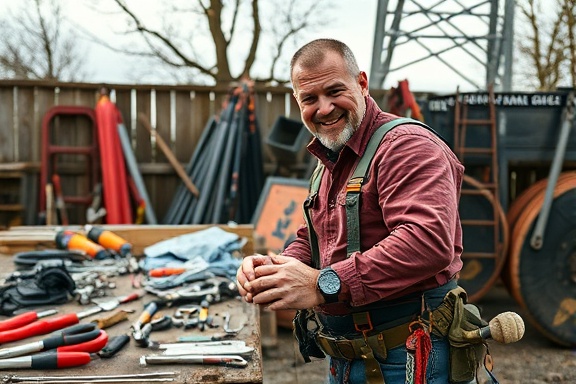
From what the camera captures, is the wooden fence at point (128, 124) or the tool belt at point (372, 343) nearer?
the tool belt at point (372, 343)

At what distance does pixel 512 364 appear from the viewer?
527 centimetres

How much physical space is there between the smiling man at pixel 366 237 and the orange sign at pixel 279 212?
12.7ft

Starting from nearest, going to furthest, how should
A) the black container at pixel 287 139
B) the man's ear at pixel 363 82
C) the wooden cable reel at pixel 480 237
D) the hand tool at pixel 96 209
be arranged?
the man's ear at pixel 363 82 → the wooden cable reel at pixel 480 237 → the black container at pixel 287 139 → the hand tool at pixel 96 209

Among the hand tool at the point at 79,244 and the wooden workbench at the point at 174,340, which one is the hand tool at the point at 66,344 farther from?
the hand tool at the point at 79,244

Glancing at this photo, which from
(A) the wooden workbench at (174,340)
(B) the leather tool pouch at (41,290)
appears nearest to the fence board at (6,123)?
(A) the wooden workbench at (174,340)

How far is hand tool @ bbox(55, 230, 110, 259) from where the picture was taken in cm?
414

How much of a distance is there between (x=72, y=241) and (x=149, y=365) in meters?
2.48

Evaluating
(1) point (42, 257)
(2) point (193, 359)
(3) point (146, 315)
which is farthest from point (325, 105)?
(1) point (42, 257)

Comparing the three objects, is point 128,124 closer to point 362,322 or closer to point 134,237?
point 134,237

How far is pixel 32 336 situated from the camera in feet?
7.96

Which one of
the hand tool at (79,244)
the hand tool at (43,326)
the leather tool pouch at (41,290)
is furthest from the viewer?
the hand tool at (79,244)

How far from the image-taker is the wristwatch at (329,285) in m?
1.67

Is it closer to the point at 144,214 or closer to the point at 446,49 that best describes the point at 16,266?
the point at 144,214

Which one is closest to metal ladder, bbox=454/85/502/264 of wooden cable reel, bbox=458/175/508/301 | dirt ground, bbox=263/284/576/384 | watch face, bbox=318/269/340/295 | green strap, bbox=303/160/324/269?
wooden cable reel, bbox=458/175/508/301
